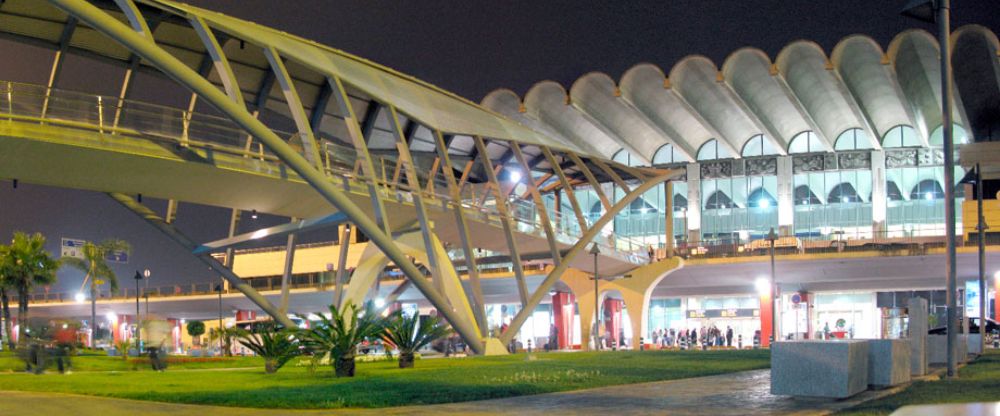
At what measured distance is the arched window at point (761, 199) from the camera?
230 ft

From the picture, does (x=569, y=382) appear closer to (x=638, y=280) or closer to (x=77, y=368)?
(x=77, y=368)

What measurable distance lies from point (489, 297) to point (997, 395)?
6298cm

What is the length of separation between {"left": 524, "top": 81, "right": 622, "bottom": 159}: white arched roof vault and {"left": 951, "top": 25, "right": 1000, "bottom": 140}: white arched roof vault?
21897mm

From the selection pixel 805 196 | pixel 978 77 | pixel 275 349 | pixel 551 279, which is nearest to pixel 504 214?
pixel 551 279

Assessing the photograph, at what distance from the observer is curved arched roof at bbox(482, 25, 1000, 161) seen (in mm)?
57312

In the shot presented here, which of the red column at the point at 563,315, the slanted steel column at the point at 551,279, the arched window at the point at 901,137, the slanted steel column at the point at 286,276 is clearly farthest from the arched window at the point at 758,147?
the slanted steel column at the point at 286,276

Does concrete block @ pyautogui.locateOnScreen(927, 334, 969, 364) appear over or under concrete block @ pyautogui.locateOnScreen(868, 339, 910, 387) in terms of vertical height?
under

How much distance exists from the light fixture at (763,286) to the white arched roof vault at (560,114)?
1451 centimetres

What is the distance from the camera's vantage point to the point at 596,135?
238 ft

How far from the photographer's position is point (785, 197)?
68.6 m

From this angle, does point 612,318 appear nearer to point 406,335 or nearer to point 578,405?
point 406,335

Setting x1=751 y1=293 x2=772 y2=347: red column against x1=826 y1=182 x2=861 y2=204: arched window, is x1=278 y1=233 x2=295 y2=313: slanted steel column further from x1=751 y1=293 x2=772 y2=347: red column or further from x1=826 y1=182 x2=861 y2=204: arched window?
x1=826 y1=182 x2=861 y2=204: arched window

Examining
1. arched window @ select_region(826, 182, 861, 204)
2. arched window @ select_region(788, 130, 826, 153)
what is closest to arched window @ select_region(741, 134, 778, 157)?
arched window @ select_region(788, 130, 826, 153)

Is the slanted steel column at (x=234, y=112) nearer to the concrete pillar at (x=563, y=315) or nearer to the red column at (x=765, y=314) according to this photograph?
the red column at (x=765, y=314)
